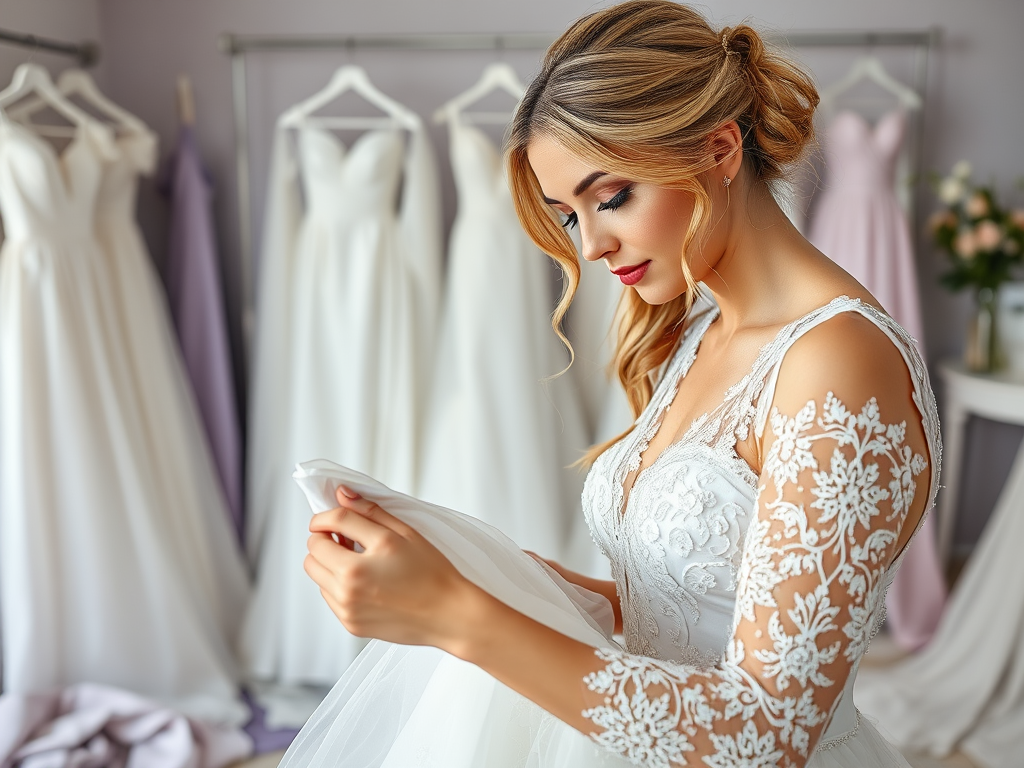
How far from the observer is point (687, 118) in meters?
1.02

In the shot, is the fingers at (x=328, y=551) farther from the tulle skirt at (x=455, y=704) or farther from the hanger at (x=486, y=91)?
the hanger at (x=486, y=91)

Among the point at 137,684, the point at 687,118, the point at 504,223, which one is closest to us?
the point at 687,118

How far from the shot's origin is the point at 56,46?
2.66 m

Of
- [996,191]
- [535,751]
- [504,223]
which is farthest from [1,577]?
[996,191]

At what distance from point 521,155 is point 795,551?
2.07 feet

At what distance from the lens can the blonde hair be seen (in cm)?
102

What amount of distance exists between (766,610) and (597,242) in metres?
Answer: 0.48

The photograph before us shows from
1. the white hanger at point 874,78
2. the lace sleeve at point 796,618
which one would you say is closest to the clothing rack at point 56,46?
the white hanger at point 874,78

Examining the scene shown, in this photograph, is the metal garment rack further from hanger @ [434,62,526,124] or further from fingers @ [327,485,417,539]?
fingers @ [327,485,417,539]

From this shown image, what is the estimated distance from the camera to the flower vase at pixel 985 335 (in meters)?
2.98

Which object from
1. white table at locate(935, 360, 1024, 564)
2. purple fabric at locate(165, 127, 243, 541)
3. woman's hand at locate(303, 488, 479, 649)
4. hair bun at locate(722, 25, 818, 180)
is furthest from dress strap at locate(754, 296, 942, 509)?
purple fabric at locate(165, 127, 243, 541)

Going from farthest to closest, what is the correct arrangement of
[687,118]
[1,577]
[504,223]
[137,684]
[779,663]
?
[504,223] → [137,684] → [1,577] → [687,118] → [779,663]

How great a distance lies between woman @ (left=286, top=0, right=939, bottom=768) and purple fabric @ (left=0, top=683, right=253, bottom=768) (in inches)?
54.1

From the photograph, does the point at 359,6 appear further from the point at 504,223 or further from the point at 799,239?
the point at 799,239
